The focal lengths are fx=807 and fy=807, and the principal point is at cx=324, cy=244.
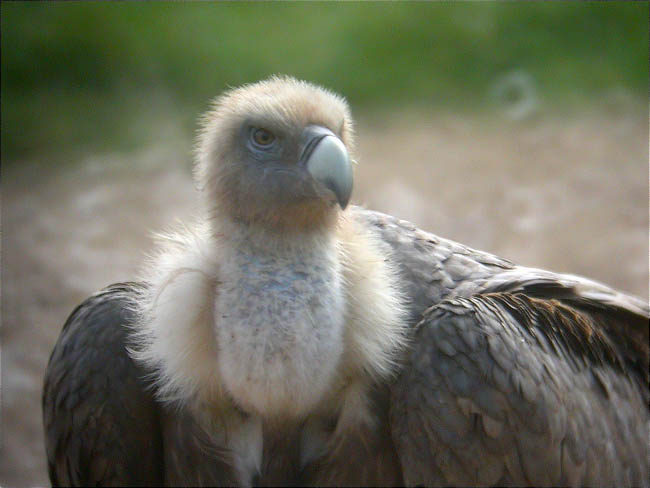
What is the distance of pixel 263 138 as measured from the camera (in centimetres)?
289

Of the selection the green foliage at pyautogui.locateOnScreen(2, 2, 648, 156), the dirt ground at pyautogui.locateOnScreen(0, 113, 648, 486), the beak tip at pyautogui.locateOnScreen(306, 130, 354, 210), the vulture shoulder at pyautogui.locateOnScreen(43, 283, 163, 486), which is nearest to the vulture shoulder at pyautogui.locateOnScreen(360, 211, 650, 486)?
the beak tip at pyautogui.locateOnScreen(306, 130, 354, 210)

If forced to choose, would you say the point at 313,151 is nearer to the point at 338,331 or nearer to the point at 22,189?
the point at 338,331

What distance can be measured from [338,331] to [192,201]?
4.99 metres

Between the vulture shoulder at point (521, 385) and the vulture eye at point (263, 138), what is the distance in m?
0.77

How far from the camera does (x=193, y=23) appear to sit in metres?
9.08

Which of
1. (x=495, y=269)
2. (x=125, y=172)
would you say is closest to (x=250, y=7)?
(x=125, y=172)

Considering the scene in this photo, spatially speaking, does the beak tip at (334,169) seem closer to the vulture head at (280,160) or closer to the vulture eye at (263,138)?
the vulture head at (280,160)

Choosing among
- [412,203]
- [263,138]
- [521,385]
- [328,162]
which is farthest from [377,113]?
[521,385]

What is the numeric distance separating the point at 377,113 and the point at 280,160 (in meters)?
6.08

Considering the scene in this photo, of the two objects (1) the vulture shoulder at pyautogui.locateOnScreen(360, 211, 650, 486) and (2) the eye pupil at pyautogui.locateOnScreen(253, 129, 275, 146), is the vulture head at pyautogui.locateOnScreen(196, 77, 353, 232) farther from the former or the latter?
(1) the vulture shoulder at pyautogui.locateOnScreen(360, 211, 650, 486)

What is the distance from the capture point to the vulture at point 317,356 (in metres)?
2.73

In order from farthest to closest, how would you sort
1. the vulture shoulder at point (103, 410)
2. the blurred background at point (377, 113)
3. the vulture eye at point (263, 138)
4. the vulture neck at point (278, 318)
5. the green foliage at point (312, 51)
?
1. the green foliage at point (312, 51)
2. the blurred background at point (377, 113)
3. the vulture shoulder at point (103, 410)
4. the vulture eye at point (263, 138)
5. the vulture neck at point (278, 318)

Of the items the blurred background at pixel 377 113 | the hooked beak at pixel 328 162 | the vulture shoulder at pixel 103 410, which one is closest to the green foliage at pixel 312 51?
the blurred background at pixel 377 113

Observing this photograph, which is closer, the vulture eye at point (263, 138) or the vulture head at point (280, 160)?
the vulture head at point (280, 160)
